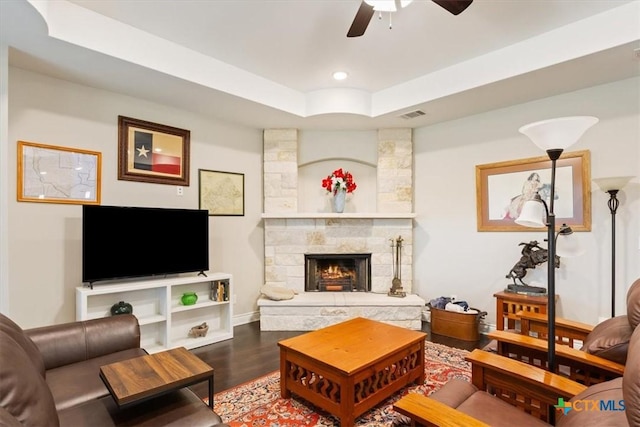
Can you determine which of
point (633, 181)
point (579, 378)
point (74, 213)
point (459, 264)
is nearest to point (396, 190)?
point (459, 264)

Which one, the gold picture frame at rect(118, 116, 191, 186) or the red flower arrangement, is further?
the red flower arrangement

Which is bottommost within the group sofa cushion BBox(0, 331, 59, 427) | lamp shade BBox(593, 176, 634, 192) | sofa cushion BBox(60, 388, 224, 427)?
sofa cushion BBox(60, 388, 224, 427)

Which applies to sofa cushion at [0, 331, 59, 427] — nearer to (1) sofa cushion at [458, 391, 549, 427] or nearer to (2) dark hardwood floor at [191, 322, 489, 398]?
(2) dark hardwood floor at [191, 322, 489, 398]

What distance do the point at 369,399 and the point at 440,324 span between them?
2.00 metres

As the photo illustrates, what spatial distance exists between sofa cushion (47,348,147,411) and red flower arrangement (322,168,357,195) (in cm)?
309

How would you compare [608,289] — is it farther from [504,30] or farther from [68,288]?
[68,288]

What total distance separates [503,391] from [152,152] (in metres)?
3.77

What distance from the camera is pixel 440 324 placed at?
388cm

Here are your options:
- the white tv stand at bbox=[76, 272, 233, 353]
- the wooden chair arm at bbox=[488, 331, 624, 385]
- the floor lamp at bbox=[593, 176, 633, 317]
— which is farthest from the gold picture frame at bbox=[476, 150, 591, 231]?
the white tv stand at bbox=[76, 272, 233, 353]

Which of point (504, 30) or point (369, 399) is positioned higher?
point (504, 30)

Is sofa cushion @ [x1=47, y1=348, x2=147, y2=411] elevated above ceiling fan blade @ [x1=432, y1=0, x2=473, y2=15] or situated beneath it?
situated beneath

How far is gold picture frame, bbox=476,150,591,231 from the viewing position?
3312 mm

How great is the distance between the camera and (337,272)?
15.6 ft

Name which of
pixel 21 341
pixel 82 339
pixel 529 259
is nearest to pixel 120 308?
pixel 82 339
